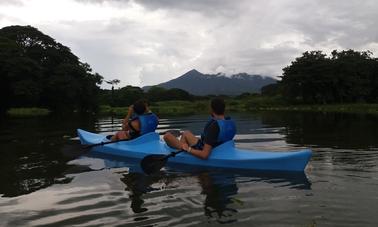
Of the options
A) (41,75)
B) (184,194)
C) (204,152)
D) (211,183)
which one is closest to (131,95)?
(41,75)

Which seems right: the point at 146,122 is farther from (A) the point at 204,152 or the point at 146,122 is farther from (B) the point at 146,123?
(A) the point at 204,152

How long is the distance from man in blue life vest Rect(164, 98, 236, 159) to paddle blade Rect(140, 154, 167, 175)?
2.25ft

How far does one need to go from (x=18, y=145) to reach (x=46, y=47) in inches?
1647

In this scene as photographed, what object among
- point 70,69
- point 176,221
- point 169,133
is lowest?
point 176,221

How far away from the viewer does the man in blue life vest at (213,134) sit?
8.72 meters

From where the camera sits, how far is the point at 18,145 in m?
14.3

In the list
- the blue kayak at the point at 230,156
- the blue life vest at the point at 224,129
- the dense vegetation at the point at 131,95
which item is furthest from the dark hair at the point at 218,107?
the dense vegetation at the point at 131,95

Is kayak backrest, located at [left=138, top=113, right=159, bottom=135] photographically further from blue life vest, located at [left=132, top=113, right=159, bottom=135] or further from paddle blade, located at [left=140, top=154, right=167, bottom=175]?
paddle blade, located at [left=140, top=154, right=167, bottom=175]

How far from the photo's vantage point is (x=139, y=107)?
36.1 ft

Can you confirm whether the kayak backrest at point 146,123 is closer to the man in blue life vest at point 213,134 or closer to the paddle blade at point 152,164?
the man in blue life vest at point 213,134

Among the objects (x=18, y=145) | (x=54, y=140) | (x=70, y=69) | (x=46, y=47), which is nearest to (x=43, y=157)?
(x=18, y=145)

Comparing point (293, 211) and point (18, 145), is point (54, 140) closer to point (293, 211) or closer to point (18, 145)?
point (18, 145)

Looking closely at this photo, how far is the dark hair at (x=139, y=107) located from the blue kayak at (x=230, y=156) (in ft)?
2.07

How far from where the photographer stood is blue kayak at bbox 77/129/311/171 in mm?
8289
